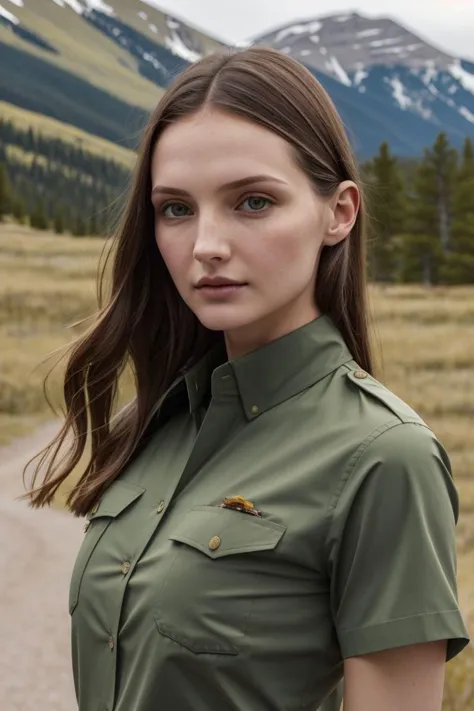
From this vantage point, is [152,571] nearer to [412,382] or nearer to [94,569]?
[94,569]

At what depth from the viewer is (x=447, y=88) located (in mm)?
80250

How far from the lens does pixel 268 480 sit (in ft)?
4.46

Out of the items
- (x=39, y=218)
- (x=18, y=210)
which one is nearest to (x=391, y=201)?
(x=39, y=218)

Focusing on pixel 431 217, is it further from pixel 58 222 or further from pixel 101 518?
pixel 101 518

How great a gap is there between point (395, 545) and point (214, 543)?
28cm

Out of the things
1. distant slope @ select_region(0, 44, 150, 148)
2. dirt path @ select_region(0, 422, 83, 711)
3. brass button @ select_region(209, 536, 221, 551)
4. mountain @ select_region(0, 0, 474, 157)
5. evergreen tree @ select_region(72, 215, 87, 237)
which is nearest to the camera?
brass button @ select_region(209, 536, 221, 551)

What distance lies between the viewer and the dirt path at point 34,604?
4.68 m

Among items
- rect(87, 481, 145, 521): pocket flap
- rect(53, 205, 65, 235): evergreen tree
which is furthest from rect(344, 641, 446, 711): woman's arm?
rect(53, 205, 65, 235): evergreen tree

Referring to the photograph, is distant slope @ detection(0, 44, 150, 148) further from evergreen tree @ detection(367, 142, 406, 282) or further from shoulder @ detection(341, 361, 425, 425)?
shoulder @ detection(341, 361, 425, 425)

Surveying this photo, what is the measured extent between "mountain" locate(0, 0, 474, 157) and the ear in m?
0.34

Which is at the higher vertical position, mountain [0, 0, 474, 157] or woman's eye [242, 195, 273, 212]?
mountain [0, 0, 474, 157]

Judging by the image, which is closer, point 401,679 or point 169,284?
point 401,679

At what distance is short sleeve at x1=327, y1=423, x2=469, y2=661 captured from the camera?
1.21m

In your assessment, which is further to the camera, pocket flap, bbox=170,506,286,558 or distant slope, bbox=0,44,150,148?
distant slope, bbox=0,44,150,148
